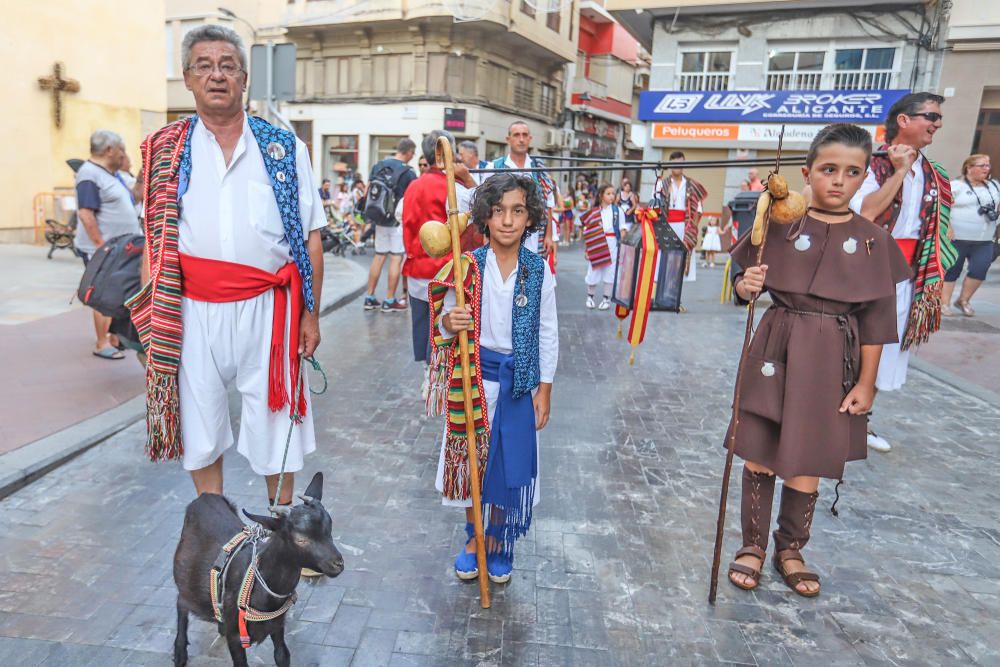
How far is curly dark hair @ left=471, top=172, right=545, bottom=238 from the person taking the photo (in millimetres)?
2764

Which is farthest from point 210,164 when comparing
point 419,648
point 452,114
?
point 452,114

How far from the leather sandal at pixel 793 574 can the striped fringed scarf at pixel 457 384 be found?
1.47 metres

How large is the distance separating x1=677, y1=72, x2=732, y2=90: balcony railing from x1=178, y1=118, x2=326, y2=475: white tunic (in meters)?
19.7

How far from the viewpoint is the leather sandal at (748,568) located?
10.0 ft

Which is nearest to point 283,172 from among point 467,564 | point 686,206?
point 467,564

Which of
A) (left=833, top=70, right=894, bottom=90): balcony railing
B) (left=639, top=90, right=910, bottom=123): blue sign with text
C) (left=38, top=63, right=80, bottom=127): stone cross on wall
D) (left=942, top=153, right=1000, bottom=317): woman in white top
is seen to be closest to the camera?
(left=942, top=153, right=1000, bottom=317): woman in white top

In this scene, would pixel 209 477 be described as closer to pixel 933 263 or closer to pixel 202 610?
pixel 202 610

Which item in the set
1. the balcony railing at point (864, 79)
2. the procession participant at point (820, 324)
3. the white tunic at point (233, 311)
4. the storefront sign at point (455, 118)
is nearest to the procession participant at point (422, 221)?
the white tunic at point (233, 311)

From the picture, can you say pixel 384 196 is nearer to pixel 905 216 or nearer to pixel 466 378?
pixel 905 216

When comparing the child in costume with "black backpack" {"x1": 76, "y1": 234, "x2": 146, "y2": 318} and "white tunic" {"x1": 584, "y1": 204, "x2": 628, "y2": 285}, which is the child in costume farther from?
"white tunic" {"x1": 584, "y1": 204, "x2": 628, "y2": 285}

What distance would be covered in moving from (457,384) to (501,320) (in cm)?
32

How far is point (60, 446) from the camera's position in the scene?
4070 millimetres

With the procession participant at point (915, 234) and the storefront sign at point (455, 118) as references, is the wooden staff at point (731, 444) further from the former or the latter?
the storefront sign at point (455, 118)

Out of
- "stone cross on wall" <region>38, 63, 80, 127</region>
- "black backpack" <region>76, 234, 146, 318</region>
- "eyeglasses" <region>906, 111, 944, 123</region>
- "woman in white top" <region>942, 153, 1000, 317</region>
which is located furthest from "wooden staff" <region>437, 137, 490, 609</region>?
"stone cross on wall" <region>38, 63, 80, 127</region>
